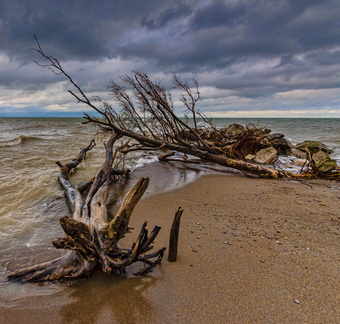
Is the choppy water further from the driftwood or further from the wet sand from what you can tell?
the wet sand

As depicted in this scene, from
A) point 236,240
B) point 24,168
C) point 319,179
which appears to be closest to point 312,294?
point 236,240

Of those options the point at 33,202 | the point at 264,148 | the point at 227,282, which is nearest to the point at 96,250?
the point at 227,282

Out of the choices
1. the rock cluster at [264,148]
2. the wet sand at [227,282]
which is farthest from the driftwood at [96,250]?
the rock cluster at [264,148]

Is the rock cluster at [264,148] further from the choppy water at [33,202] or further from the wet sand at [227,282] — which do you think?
the wet sand at [227,282]

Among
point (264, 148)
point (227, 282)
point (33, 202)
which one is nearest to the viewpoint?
point (227, 282)

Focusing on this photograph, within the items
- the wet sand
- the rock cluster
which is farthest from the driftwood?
the rock cluster

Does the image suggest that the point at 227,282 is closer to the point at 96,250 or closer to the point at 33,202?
the point at 96,250

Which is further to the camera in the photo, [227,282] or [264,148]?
[264,148]

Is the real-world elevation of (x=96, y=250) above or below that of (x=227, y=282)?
above

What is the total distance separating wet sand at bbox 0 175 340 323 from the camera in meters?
2.08

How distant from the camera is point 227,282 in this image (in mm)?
2473

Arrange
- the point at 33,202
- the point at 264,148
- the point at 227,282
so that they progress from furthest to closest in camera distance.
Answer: the point at 264,148 → the point at 33,202 → the point at 227,282

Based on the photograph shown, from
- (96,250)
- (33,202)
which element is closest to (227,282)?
(96,250)

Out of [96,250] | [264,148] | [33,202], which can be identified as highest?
[96,250]
